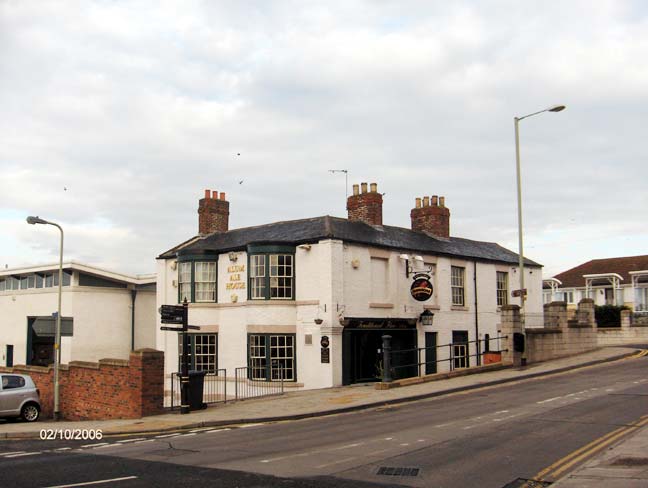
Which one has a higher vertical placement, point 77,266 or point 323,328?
point 77,266

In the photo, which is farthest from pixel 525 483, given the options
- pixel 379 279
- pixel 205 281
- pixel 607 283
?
pixel 607 283

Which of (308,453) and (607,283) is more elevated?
(607,283)

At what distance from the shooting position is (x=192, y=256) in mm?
32062

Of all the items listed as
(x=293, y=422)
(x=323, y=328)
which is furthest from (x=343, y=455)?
(x=323, y=328)

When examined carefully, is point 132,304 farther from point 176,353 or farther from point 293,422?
point 293,422

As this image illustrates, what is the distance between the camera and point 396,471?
11320 millimetres

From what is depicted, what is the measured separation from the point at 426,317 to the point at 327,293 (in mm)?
5499

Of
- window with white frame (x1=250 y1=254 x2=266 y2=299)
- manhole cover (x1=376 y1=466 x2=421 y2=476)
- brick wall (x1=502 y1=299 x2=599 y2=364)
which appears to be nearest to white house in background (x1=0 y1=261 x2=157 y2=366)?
window with white frame (x1=250 y1=254 x2=266 y2=299)

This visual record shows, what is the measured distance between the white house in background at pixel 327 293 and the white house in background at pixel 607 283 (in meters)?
25.2

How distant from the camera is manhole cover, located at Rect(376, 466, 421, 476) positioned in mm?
11119

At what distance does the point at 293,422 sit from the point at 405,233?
1651 centimetres

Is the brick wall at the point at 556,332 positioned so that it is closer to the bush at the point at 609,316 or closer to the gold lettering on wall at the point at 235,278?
the gold lettering on wall at the point at 235,278

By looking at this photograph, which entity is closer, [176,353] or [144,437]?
[144,437]

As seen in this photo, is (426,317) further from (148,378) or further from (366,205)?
(148,378)
